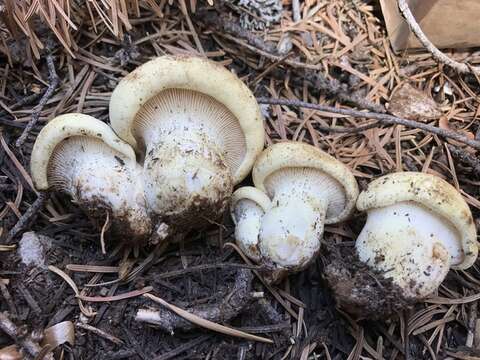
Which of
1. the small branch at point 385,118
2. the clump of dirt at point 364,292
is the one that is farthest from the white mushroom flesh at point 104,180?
the clump of dirt at point 364,292

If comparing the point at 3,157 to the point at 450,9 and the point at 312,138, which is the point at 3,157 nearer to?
the point at 312,138

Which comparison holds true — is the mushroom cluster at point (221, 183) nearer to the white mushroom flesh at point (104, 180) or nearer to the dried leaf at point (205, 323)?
the white mushroom flesh at point (104, 180)

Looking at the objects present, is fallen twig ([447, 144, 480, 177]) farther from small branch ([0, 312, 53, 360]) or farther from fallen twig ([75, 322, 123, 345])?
small branch ([0, 312, 53, 360])

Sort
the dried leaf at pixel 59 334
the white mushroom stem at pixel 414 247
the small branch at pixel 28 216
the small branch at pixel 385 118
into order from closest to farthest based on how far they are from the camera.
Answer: the dried leaf at pixel 59 334 → the white mushroom stem at pixel 414 247 → the small branch at pixel 28 216 → the small branch at pixel 385 118

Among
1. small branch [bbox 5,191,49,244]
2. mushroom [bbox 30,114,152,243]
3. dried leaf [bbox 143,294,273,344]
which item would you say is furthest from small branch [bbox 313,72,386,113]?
small branch [bbox 5,191,49,244]

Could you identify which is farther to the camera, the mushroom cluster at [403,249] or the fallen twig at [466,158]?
the fallen twig at [466,158]

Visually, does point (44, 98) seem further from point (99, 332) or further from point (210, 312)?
point (210, 312)

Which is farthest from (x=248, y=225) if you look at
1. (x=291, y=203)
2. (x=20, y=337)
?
(x=20, y=337)
